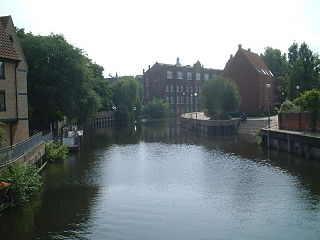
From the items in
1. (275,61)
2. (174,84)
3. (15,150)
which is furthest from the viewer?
(174,84)

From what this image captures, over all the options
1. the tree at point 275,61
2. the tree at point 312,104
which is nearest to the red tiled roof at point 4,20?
the tree at point 312,104

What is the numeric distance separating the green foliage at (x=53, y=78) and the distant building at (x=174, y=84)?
193 feet

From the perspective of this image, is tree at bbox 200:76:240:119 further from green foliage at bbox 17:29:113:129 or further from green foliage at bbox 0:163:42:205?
green foliage at bbox 0:163:42:205

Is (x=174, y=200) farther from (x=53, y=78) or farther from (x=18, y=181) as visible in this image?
(x=53, y=78)

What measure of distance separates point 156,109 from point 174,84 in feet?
41.9

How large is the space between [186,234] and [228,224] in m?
2.29

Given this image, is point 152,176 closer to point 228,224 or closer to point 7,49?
point 228,224

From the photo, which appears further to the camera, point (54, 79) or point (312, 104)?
point (54, 79)

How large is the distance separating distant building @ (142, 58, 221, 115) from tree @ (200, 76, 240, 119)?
37.2 m

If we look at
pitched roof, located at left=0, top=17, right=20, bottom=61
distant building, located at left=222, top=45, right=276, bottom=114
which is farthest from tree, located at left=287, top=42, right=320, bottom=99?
pitched roof, located at left=0, top=17, right=20, bottom=61

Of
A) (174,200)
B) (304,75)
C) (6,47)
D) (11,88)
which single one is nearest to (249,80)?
(304,75)

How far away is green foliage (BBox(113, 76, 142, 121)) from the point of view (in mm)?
86250

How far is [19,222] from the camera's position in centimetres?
1814

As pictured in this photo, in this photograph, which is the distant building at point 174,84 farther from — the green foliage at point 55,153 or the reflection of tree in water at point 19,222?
the reflection of tree in water at point 19,222
